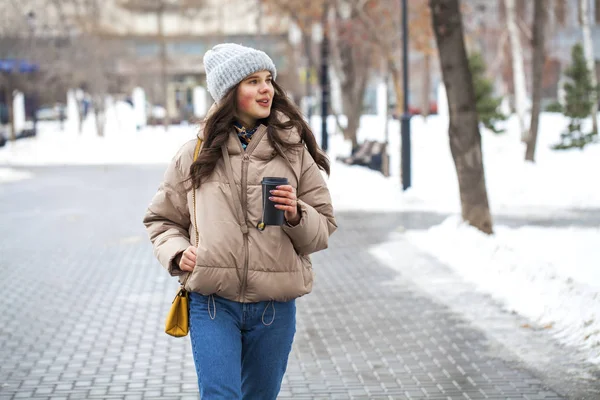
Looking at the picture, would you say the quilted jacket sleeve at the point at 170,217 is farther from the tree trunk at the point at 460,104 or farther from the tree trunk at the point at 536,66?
the tree trunk at the point at 536,66

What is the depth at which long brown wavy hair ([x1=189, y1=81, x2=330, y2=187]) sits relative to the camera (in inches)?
148

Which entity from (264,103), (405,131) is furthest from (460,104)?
(264,103)

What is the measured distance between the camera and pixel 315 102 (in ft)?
281

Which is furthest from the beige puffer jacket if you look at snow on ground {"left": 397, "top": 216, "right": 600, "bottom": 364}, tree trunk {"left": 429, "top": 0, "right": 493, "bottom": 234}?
tree trunk {"left": 429, "top": 0, "right": 493, "bottom": 234}

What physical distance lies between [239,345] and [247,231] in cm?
40

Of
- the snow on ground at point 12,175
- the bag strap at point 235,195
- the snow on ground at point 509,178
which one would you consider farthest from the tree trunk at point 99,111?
the bag strap at point 235,195

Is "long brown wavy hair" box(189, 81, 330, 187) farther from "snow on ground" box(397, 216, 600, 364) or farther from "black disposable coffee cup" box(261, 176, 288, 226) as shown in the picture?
"snow on ground" box(397, 216, 600, 364)

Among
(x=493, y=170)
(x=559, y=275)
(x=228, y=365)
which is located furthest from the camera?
(x=493, y=170)

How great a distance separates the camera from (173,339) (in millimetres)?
7625

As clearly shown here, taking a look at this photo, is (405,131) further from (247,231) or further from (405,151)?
(247,231)

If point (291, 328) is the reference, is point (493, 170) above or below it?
below

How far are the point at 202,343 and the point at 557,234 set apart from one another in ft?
31.9

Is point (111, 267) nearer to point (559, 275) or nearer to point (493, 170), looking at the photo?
point (559, 275)

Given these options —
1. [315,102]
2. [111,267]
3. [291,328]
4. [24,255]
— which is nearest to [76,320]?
[111,267]
